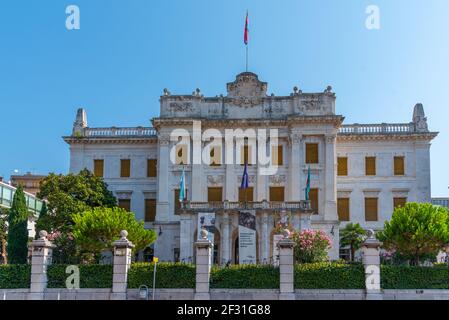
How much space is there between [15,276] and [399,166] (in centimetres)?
2967

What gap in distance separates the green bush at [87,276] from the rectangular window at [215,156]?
65.3 ft

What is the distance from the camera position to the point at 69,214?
3900 centimetres

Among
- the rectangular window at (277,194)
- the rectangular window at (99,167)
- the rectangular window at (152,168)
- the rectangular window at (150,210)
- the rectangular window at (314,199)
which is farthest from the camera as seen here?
the rectangular window at (99,167)

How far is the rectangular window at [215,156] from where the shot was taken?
47.2 meters

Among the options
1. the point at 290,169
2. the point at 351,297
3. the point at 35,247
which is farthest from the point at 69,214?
the point at 351,297

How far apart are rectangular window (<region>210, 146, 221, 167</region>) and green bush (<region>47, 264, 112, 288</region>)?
19.9 m

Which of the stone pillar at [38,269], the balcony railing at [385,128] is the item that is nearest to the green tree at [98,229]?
the stone pillar at [38,269]

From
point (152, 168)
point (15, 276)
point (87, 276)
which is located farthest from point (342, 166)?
point (15, 276)

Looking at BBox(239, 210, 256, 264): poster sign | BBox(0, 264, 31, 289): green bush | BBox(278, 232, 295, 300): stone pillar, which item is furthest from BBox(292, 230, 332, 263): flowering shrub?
BBox(0, 264, 31, 289): green bush

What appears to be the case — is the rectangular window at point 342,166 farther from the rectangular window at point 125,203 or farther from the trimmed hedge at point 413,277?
the trimmed hedge at point 413,277

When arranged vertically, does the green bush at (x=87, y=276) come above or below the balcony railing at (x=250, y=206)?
below

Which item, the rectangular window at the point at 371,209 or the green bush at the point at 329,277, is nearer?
the green bush at the point at 329,277
